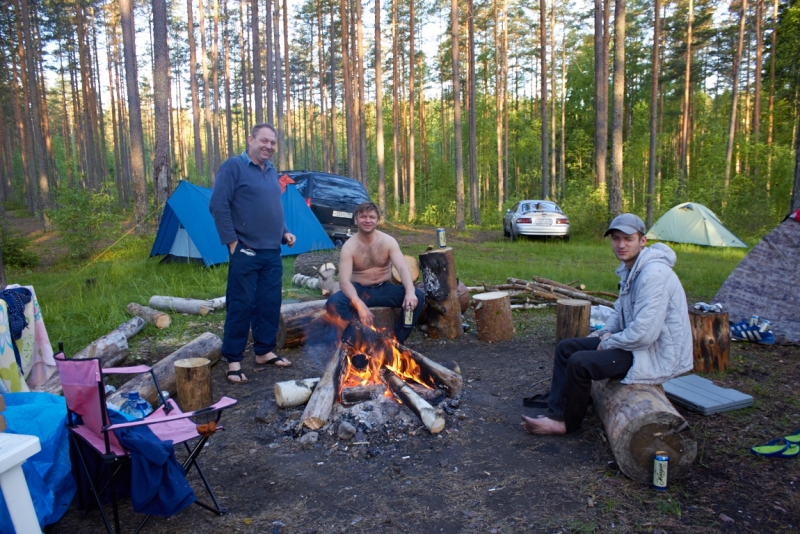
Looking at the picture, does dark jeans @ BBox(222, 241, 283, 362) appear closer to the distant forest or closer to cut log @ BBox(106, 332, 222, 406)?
cut log @ BBox(106, 332, 222, 406)

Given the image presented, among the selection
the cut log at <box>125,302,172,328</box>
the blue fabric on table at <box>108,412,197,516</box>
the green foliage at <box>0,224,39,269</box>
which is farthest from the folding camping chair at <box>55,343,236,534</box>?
the green foliage at <box>0,224,39,269</box>

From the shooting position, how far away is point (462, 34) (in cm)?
2497

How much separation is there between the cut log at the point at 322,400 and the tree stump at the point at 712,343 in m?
3.20

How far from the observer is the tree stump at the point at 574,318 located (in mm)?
5223

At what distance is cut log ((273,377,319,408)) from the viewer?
150 inches

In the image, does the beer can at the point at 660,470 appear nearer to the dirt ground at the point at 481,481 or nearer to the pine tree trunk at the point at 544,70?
the dirt ground at the point at 481,481

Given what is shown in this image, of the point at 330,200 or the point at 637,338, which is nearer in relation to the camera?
the point at 637,338

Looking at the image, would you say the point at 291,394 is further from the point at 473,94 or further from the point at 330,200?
the point at 473,94

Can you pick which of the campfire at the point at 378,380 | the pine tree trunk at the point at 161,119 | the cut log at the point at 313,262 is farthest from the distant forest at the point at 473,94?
the campfire at the point at 378,380

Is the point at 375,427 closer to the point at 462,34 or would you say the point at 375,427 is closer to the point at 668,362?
the point at 668,362

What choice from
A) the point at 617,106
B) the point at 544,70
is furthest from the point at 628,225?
the point at 544,70

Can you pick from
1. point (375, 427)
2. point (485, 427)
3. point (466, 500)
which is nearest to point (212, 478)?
point (375, 427)

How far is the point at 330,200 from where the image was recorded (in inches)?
419

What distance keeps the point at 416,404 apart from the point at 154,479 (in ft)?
5.82
